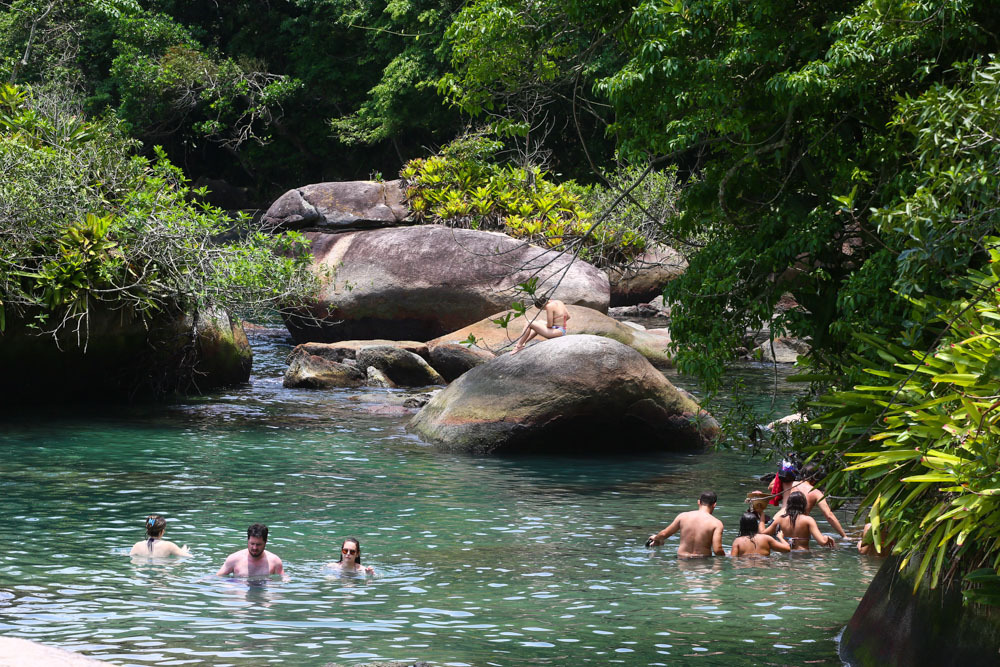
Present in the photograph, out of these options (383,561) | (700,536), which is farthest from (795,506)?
(383,561)

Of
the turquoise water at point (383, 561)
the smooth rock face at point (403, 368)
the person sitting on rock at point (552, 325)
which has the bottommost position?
the turquoise water at point (383, 561)

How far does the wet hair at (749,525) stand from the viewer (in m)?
11.9

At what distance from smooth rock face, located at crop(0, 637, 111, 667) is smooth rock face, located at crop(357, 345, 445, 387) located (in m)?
17.7

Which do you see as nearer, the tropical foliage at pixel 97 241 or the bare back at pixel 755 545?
the bare back at pixel 755 545

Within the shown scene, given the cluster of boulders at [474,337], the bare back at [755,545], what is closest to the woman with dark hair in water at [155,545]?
the cluster of boulders at [474,337]

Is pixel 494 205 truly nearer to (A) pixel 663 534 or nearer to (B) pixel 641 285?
(B) pixel 641 285

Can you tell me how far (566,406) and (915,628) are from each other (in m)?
9.75

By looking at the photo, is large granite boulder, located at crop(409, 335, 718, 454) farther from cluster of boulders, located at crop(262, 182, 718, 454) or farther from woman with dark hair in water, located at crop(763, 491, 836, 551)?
woman with dark hair in water, located at crop(763, 491, 836, 551)

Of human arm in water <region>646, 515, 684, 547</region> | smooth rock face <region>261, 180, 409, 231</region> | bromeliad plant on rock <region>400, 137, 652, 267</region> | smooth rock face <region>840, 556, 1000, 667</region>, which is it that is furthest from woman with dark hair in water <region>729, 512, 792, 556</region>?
smooth rock face <region>261, 180, 409, 231</region>

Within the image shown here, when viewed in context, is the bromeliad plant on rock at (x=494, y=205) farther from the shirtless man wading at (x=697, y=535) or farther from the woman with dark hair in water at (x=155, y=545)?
the woman with dark hair in water at (x=155, y=545)

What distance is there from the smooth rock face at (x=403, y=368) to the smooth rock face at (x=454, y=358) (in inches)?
9.1

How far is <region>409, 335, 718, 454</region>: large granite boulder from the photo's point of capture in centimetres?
1672

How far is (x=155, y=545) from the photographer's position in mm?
10734

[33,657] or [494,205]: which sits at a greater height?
[494,205]
